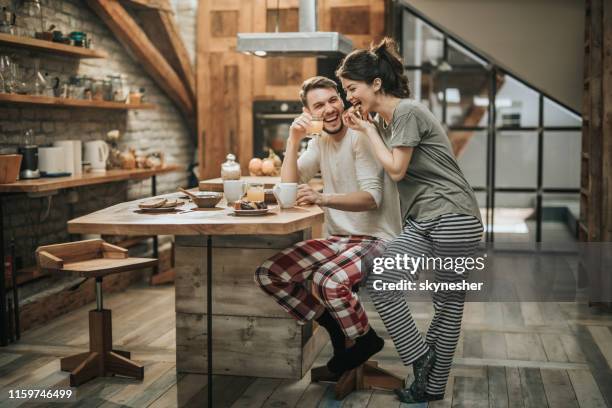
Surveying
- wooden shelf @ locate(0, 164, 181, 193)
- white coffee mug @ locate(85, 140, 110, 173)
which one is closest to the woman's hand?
wooden shelf @ locate(0, 164, 181, 193)

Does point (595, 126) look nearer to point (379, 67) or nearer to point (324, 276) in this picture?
point (379, 67)

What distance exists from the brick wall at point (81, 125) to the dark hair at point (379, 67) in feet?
8.12

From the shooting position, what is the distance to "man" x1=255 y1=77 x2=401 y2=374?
3271mm

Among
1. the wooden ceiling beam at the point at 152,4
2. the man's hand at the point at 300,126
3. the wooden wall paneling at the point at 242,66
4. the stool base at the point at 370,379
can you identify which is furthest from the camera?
the wooden wall paneling at the point at 242,66

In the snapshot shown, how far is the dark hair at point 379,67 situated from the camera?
10.7 ft

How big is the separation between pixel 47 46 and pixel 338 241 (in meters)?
2.45

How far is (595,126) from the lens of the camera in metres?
5.25

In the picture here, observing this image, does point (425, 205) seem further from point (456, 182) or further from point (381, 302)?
point (381, 302)

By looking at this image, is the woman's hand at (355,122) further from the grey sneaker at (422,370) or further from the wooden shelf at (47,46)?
the wooden shelf at (47,46)

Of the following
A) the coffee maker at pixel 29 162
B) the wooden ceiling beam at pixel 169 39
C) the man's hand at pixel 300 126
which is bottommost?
the coffee maker at pixel 29 162

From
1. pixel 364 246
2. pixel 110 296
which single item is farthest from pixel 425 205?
pixel 110 296

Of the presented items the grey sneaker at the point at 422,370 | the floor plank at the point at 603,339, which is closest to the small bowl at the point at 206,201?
the grey sneaker at the point at 422,370

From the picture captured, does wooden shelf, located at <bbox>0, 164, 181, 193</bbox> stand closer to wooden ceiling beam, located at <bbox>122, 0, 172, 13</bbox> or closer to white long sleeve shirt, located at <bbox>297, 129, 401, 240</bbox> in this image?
wooden ceiling beam, located at <bbox>122, 0, 172, 13</bbox>

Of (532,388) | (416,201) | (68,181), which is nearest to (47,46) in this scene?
(68,181)
